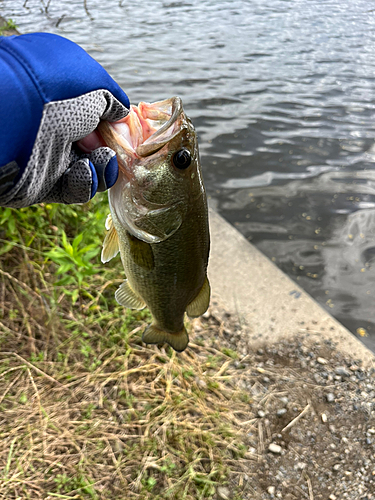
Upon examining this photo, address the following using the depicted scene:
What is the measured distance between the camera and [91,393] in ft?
8.79

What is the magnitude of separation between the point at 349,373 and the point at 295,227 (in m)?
2.13

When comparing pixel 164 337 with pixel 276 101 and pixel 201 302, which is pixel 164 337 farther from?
pixel 276 101

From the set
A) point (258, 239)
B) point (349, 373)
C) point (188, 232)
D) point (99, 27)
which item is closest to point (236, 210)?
point (258, 239)

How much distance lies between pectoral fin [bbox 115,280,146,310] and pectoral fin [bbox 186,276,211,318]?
0.75 ft

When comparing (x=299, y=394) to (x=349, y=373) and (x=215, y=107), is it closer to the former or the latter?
(x=349, y=373)

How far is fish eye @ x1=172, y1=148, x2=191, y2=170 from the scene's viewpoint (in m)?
1.47

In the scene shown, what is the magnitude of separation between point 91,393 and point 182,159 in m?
1.78

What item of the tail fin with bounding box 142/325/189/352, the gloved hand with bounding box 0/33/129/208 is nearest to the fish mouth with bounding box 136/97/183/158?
the gloved hand with bounding box 0/33/129/208

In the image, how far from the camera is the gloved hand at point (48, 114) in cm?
116

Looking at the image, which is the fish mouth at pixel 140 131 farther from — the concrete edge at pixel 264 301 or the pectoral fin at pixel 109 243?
the concrete edge at pixel 264 301

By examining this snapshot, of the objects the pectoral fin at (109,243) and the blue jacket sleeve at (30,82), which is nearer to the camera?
the blue jacket sleeve at (30,82)

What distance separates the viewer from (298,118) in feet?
23.8

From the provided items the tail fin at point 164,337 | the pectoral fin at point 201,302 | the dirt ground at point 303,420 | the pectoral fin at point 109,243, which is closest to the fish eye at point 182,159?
the pectoral fin at point 109,243

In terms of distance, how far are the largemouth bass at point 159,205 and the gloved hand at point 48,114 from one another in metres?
0.10
